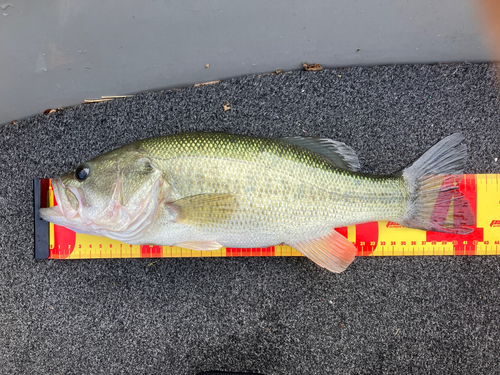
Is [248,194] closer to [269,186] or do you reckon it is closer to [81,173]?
[269,186]

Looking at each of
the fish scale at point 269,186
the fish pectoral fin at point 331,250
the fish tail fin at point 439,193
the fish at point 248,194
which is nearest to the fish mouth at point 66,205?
the fish at point 248,194

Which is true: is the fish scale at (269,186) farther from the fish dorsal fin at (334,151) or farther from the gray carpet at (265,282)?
the gray carpet at (265,282)

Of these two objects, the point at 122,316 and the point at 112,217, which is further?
the point at 122,316

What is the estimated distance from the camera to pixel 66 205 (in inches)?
48.5

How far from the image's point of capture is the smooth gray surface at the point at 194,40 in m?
1.55

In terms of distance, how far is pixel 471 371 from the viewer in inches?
61.0

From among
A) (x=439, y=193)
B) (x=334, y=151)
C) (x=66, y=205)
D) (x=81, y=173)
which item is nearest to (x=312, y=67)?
(x=334, y=151)

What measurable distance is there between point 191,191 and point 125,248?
58 centimetres

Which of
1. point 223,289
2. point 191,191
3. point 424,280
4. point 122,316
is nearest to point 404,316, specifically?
point 424,280

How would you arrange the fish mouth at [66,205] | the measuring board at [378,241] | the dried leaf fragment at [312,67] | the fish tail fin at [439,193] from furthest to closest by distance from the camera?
the dried leaf fragment at [312,67], the measuring board at [378,241], the fish tail fin at [439,193], the fish mouth at [66,205]

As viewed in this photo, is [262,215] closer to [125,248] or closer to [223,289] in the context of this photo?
[223,289]

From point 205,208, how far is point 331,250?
0.61m

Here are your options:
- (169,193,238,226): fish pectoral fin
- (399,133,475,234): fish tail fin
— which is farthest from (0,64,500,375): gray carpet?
(169,193,238,226): fish pectoral fin

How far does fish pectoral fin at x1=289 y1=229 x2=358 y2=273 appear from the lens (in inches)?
54.8
